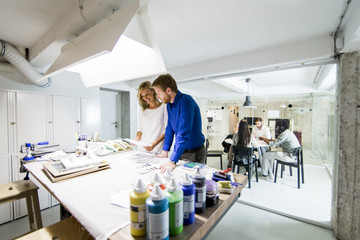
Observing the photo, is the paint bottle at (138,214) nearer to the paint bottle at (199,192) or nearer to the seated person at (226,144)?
the paint bottle at (199,192)

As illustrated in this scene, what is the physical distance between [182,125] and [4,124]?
2.83m

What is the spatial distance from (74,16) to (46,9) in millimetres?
326

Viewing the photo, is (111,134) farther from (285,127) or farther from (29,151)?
(285,127)

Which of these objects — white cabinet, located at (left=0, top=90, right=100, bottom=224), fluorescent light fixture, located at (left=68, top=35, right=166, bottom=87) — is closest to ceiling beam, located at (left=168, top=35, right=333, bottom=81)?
fluorescent light fixture, located at (left=68, top=35, right=166, bottom=87)

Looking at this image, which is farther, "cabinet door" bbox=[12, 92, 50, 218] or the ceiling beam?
"cabinet door" bbox=[12, 92, 50, 218]

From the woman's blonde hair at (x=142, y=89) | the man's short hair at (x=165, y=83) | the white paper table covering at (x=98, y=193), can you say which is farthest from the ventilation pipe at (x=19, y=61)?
the man's short hair at (x=165, y=83)

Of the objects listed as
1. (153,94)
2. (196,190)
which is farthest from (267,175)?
(196,190)

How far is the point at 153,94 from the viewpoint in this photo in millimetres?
2139

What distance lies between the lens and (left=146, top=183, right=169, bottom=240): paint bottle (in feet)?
1.92

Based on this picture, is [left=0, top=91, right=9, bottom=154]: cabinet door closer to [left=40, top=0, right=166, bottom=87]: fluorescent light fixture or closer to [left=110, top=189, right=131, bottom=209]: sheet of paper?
[left=40, top=0, right=166, bottom=87]: fluorescent light fixture

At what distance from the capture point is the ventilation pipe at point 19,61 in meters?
2.09

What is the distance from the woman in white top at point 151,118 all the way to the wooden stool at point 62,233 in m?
1.12

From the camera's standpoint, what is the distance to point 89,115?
131 inches

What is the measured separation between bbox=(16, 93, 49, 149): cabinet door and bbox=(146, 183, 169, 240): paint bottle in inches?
121
